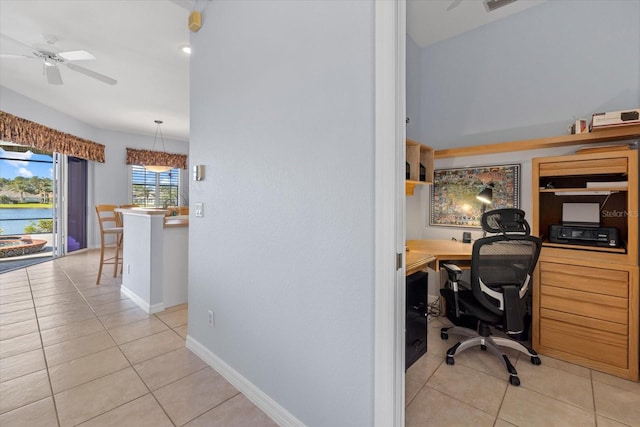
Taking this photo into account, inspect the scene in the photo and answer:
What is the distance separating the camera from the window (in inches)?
281

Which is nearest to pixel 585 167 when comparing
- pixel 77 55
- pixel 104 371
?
pixel 104 371

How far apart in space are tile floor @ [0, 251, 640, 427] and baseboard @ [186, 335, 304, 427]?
40 mm

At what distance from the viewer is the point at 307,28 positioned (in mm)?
1323

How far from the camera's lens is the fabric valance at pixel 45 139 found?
4.13 meters

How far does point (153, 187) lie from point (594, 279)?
849cm

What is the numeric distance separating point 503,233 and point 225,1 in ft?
7.83

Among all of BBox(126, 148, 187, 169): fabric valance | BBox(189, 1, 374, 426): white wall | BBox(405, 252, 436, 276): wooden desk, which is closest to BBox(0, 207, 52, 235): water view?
BBox(126, 148, 187, 169): fabric valance

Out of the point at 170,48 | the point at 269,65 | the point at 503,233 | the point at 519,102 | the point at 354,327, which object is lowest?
the point at 354,327

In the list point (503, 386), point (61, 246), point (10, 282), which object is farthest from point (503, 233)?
point (61, 246)

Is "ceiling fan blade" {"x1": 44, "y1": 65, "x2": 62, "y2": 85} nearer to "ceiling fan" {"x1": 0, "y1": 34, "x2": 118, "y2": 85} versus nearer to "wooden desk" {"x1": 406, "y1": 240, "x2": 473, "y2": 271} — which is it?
"ceiling fan" {"x1": 0, "y1": 34, "x2": 118, "y2": 85}

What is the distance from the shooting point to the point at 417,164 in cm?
267

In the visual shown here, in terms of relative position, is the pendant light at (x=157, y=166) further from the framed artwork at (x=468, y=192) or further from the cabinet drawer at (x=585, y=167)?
the cabinet drawer at (x=585, y=167)

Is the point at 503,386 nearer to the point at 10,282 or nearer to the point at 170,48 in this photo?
the point at 170,48

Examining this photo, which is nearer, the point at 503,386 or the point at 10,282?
the point at 503,386
